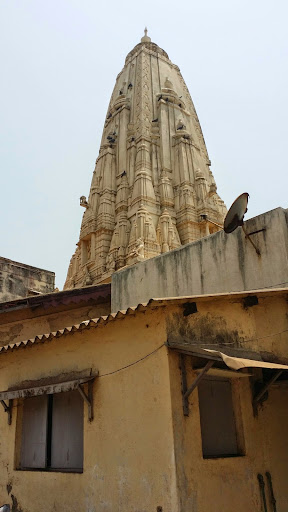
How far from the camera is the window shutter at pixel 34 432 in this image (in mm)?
7716

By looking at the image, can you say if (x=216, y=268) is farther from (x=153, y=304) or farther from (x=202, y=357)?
(x=202, y=357)

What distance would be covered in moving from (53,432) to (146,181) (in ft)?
64.8

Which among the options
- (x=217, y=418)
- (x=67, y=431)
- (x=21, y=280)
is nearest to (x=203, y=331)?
(x=217, y=418)

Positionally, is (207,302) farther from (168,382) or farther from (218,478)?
(218,478)

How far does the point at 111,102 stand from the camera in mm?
32656

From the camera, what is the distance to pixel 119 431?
6.29m

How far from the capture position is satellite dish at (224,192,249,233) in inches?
338

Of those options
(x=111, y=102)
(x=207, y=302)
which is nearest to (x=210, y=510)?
(x=207, y=302)

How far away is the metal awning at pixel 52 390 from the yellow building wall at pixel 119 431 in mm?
106

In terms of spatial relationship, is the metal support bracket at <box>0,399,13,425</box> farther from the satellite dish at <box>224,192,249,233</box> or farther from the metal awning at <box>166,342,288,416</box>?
the satellite dish at <box>224,192,249,233</box>

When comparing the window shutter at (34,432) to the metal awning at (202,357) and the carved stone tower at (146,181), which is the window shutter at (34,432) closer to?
the metal awning at (202,357)

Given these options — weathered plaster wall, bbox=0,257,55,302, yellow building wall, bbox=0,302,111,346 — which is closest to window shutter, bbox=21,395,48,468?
yellow building wall, bbox=0,302,111,346

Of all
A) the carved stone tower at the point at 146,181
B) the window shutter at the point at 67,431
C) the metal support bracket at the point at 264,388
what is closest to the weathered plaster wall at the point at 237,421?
the metal support bracket at the point at 264,388

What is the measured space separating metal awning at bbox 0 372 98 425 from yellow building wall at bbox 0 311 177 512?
0.11 meters
